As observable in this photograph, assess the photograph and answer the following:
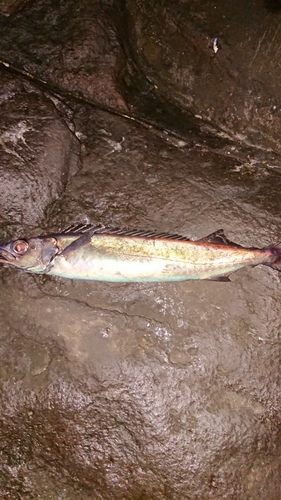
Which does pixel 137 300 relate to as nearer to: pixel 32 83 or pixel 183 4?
pixel 32 83

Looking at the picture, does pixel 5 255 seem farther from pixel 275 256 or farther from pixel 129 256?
pixel 275 256

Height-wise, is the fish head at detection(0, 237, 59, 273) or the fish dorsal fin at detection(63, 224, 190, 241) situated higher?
the fish dorsal fin at detection(63, 224, 190, 241)

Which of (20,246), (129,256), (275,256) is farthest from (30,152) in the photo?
(275,256)

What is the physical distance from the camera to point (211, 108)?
5.77m

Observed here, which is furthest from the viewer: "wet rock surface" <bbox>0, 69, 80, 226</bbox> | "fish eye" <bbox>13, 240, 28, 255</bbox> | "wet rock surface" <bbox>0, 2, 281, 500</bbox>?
"wet rock surface" <bbox>0, 69, 80, 226</bbox>

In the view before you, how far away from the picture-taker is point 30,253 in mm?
3797

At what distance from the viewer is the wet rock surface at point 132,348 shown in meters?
3.90

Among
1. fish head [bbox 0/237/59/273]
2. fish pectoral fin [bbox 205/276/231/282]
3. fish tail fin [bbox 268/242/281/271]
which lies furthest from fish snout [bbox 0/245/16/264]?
fish tail fin [bbox 268/242/281/271]

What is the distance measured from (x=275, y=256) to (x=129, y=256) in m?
1.41

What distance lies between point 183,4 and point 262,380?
4.65 meters

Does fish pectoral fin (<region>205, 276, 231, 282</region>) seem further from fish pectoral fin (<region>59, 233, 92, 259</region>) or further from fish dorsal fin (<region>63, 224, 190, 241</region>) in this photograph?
fish pectoral fin (<region>59, 233, 92, 259</region>)

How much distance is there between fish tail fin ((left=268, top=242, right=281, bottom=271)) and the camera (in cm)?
414

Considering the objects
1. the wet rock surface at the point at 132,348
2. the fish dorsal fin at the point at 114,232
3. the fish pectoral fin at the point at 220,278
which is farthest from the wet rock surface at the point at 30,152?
the fish pectoral fin at the point at 220,278

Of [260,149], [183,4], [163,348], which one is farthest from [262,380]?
[183,4]
